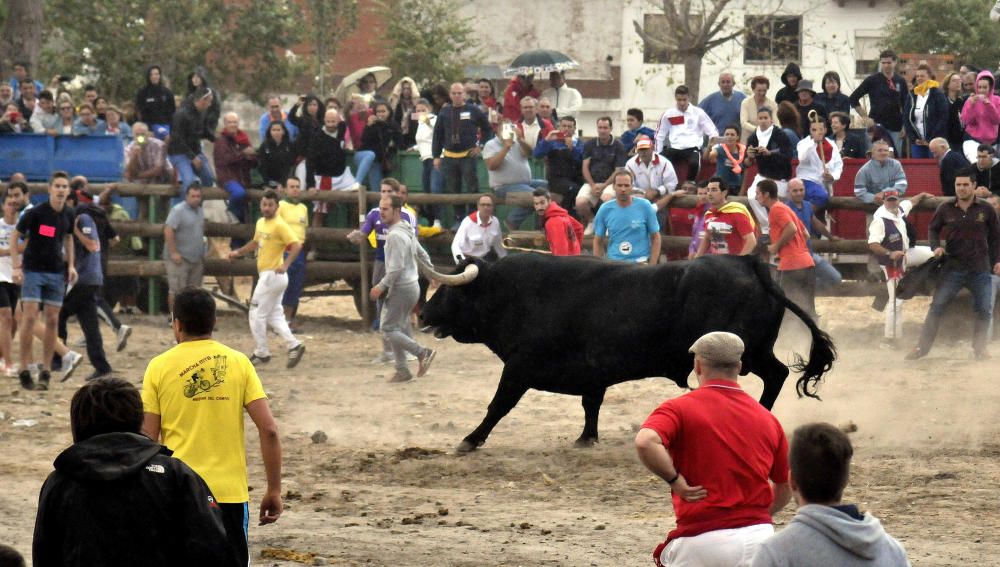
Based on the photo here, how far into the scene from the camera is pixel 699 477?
5.59 m

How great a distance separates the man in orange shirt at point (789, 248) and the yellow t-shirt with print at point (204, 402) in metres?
9.31

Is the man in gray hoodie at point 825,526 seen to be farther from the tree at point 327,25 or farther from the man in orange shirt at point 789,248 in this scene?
the tree at point 327,25

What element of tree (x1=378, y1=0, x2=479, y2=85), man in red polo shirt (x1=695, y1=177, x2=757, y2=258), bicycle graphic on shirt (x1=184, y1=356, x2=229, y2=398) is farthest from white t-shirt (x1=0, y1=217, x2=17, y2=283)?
tree (x1=378, y1=0, x2=479, y2=85)

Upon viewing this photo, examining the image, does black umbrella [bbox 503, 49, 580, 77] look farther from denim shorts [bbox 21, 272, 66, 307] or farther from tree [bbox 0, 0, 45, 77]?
denim shorts [bbox 21, 272, 66, 307]

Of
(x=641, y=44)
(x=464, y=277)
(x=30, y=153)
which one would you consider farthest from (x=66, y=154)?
(x=641, y=44)

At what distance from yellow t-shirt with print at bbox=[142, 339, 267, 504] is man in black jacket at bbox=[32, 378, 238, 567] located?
1.47 m

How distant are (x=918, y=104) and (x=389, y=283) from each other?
6.69 m

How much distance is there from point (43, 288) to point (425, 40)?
21.5m

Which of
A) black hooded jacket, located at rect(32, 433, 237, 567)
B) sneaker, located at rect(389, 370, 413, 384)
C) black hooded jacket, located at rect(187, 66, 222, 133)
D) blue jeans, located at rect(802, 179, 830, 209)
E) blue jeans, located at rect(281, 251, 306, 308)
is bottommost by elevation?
sneaker, located at rect(389, 370, 413, 384)

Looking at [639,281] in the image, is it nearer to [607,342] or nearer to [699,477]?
[607,342]

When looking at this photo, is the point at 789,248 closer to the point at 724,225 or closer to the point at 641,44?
the point at 724,225

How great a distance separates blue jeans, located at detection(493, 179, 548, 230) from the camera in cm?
1847

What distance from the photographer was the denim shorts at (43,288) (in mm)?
14211

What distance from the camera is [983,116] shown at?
17.2 m
